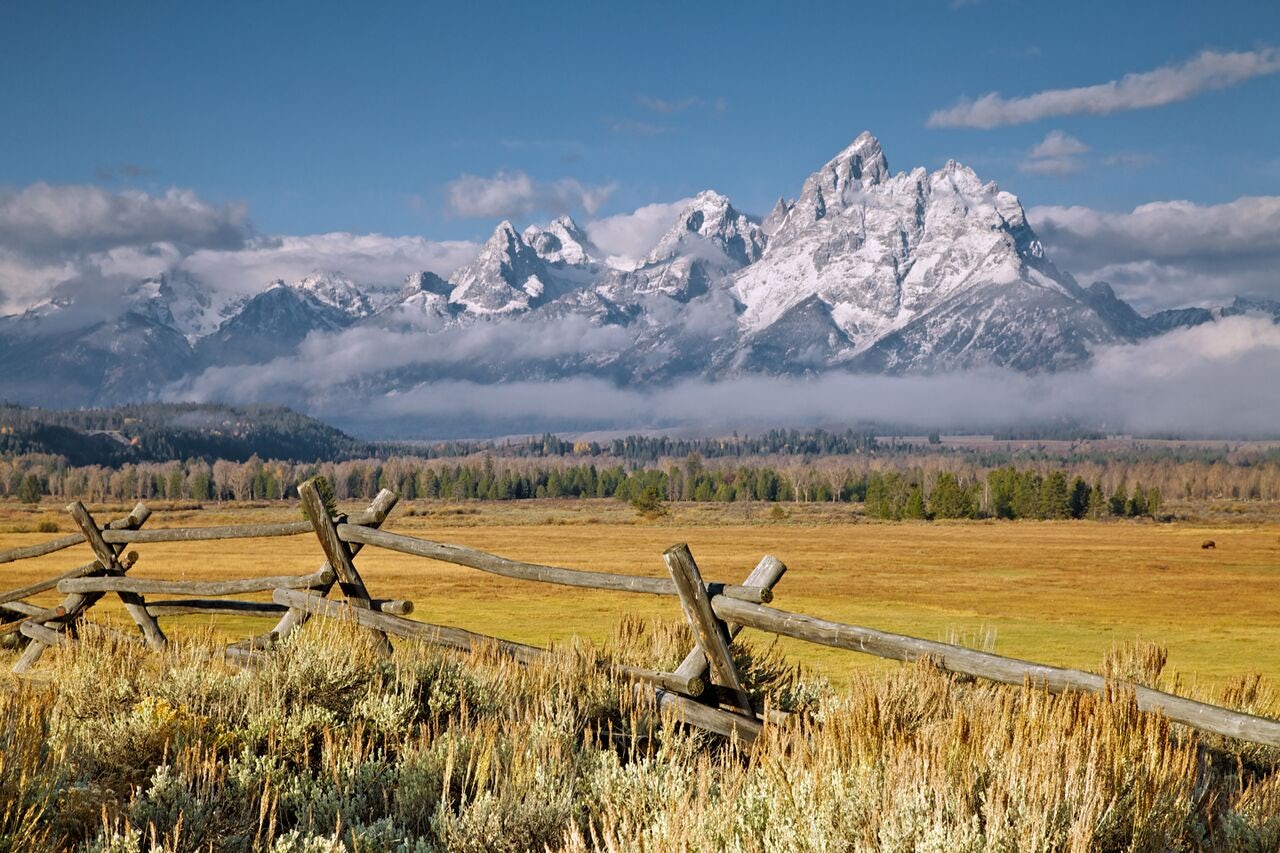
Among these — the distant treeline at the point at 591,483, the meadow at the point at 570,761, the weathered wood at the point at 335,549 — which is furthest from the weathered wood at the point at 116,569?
the distant treeline at the point at 591,483

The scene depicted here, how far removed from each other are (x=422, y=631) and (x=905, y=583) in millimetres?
29469

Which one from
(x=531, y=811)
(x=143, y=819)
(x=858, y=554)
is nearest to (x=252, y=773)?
(x=143, y=819)

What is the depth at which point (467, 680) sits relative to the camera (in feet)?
21.6

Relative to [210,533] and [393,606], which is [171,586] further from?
[393,606]

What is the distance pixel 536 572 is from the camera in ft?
24.6

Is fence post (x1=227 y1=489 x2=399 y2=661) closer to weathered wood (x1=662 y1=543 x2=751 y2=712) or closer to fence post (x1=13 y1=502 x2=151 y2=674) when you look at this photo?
fence post (x1=13 y1=502 x2=151 y2=674)

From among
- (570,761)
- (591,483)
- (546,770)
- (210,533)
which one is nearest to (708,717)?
(570,761)

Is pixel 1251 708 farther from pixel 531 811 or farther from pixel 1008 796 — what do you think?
pixel 531 811

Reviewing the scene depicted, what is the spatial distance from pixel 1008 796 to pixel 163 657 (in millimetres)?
5900

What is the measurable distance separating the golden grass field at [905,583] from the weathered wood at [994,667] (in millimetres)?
2366

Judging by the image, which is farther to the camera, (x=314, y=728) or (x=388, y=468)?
(x=388, y=468)

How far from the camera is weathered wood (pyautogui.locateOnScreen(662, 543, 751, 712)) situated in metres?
6.07

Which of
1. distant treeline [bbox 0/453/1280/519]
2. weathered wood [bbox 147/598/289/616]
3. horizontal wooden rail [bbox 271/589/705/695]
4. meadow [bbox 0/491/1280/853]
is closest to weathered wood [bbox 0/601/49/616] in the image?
meadow [bbox 0/491/1280/853]

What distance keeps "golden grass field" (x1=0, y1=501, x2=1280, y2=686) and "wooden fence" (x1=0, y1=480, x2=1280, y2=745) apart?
5.74 feet
